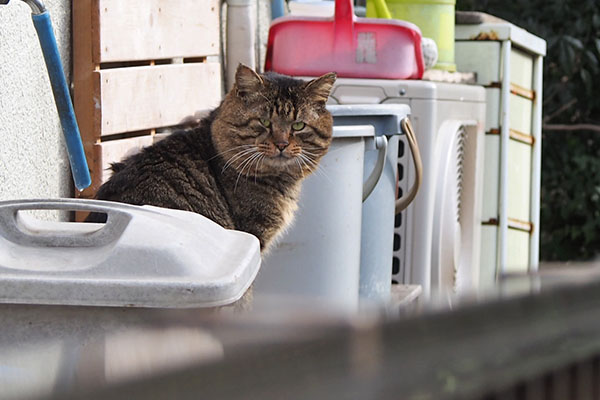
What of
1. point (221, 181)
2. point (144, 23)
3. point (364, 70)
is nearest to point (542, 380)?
point (221, 181)

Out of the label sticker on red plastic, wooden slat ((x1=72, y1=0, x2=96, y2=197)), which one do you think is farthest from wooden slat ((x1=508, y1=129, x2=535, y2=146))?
wooden slat ((x1=72, y1=0, x2=96, y2=197))

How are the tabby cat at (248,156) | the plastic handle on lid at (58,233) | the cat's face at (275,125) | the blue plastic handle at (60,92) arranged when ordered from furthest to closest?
the cat's face at (275,125) < the tabby cat at (248,156) < the blue plastic handle at (60,92) < the plastic handle on lid at (58,233)

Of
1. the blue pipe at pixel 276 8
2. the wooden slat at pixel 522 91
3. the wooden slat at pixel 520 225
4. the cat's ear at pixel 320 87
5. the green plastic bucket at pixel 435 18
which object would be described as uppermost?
the blue pipe at pixel 276 8

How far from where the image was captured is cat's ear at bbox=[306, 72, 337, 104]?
2795 mm

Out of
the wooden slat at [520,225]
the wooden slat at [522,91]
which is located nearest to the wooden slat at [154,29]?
the wooden slat at [522,91]

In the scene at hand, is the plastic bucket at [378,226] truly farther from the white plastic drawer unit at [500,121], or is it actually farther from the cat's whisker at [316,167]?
the white plastic drawer unit at [500,121]

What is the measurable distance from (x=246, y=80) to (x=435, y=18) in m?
1.61

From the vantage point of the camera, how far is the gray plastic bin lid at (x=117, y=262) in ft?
4.24

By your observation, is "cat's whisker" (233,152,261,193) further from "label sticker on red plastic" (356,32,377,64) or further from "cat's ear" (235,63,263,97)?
"label sticker on red plastic" (356,32,377,64)

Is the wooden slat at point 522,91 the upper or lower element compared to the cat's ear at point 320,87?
upper

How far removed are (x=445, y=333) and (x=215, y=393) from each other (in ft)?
0.44

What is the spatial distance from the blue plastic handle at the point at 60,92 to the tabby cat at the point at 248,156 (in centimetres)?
45

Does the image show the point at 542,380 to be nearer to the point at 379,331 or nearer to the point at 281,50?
the point at 379,331

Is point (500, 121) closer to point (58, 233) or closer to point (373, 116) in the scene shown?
point (373, 116)
